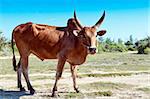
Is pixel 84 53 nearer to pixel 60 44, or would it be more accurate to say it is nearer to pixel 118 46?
pixel 60 44

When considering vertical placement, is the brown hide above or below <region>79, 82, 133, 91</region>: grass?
above

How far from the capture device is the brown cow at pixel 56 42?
410 inches

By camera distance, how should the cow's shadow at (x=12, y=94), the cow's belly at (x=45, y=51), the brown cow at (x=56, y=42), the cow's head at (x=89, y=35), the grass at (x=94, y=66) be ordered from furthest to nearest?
the grass at (x=94, y=66) → the cow's belly at (x=45, y=51) → the cow's shadow at (x=12, y=94) → the brown cow at (x=56, y=42) → the cow's head at (x=89, y=35)

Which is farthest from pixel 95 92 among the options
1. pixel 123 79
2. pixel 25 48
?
pixel 123 79

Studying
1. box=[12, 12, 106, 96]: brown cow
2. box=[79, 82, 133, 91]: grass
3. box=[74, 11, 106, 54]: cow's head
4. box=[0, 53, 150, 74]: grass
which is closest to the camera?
box=[74, 11, 106, 54]: cow's head

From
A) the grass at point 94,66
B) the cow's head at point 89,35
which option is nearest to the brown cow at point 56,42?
the cow's head at point 89,35

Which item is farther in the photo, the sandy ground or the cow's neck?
the sandy ground

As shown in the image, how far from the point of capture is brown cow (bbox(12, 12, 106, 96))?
10414mm

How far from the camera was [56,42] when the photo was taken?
1111 centimetres

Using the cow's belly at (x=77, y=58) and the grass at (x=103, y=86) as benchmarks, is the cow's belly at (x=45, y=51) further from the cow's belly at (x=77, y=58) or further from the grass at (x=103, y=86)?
the grass at (x=103, y=86)

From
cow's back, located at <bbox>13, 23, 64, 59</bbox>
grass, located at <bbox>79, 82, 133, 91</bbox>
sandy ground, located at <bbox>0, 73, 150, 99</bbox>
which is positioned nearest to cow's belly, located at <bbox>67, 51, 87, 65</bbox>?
cow's back, located at <bbox>13, 23, 64, 59</bbox>

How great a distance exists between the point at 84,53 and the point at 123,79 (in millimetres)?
4149

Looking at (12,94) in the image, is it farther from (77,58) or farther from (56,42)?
(77,58)

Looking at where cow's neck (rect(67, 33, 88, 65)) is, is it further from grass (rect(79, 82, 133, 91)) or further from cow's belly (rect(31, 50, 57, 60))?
grass (rect(79, 82, 133, 91))
